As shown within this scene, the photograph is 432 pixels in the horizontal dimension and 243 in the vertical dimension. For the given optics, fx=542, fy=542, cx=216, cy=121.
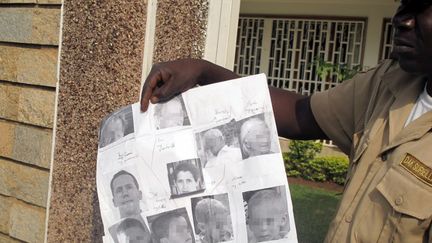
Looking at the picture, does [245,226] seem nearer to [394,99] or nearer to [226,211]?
[226,211]

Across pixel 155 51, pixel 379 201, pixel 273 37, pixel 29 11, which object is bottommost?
pixel 379 201

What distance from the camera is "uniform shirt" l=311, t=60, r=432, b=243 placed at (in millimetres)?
1263

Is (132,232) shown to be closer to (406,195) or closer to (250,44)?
(406,195)

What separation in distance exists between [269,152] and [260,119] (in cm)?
10

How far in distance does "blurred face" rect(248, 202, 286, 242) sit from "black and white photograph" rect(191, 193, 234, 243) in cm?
7

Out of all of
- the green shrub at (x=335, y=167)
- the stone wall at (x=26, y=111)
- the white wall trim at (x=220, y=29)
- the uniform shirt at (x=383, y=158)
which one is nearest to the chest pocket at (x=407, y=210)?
the uniform shirt at (x=383, y=158)

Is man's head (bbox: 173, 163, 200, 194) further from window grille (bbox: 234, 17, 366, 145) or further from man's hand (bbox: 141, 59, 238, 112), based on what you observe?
window grille (bbox: 234, 17, 366, 145)

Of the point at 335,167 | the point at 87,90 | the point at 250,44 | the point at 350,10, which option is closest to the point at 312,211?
the point at 335,167

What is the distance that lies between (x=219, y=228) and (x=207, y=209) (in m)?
0.06

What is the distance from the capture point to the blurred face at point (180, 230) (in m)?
1.57

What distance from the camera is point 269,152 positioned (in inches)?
59.2

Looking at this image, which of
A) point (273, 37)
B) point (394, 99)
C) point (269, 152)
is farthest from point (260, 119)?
point (273, 37)

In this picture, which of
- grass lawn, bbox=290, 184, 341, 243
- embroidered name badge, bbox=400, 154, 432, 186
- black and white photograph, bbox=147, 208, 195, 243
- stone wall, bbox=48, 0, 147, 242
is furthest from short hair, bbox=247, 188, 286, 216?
grass lawn, bbox=290, 184, 341, 243

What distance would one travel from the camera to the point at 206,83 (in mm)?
1706
